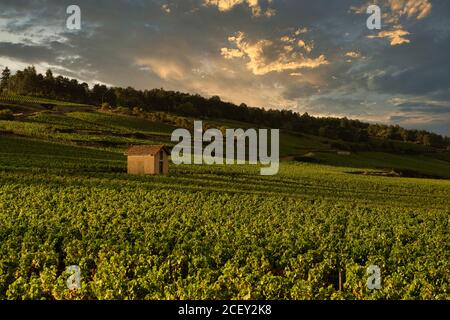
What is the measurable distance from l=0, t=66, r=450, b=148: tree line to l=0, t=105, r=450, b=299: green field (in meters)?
84.8

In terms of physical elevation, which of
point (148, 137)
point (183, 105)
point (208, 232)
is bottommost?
point (208, 232)

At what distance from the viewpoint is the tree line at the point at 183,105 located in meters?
149

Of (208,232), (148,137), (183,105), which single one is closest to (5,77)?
(183,105)

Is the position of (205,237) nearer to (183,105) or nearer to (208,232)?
(208,232)

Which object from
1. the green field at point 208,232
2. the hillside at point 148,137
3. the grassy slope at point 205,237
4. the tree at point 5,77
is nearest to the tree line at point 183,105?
the tree at point 5,77

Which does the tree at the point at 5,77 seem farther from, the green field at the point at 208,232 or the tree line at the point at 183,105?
the green field at the point at 208,232

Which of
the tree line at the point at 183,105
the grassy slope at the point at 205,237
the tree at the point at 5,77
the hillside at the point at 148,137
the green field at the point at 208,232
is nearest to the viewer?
the grassy slope at the point at 205,237

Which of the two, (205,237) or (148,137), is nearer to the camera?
(205,237)

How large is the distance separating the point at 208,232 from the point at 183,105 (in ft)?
425

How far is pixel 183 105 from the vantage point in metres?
150

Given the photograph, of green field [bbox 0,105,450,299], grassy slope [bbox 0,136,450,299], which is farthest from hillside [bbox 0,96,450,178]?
grassy slope [bbox 0,136,450,299]

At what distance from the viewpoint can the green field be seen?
46.6 feet

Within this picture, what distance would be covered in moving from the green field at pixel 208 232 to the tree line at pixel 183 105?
84825 mm
